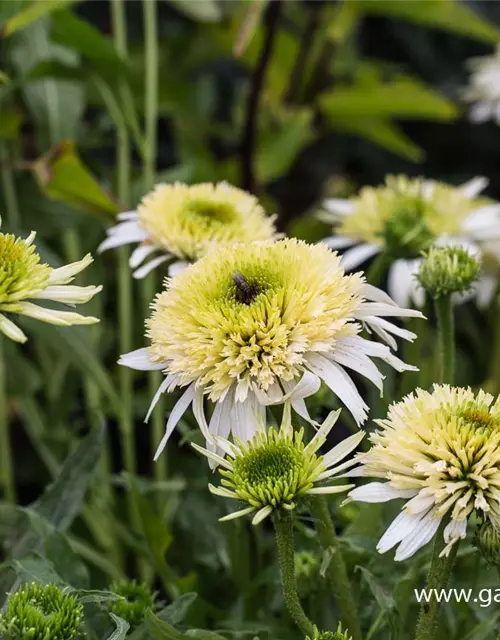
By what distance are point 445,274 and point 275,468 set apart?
136mm

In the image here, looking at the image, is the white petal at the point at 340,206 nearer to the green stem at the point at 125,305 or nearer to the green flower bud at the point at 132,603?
the green stem at the point at 125,305

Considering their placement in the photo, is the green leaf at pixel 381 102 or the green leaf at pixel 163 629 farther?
the green leaf at pixel 381 102

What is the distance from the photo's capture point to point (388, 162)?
43.0 inches

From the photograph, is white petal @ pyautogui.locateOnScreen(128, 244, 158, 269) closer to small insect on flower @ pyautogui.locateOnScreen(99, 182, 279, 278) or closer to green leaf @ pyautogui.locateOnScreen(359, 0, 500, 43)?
small insect on flower @ pyautogui.locateOnScreen(99, 182, 279, 278)

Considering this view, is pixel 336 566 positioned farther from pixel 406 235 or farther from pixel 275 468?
pixel 406 235

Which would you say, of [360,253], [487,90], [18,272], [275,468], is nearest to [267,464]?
[275,468]

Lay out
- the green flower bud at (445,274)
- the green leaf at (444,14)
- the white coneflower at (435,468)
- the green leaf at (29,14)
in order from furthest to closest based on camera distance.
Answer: the green leaf at (444,14), the green leaf at (29,14), the green flower bud at (445,274), the white coneflower at (435,468)

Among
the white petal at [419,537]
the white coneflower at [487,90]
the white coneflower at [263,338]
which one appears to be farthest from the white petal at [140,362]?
the white coneflower at [487,90]

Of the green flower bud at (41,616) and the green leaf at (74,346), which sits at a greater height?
the green leaf at (74,346)

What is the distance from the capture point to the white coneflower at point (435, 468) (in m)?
0.28

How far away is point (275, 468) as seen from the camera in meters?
0.30

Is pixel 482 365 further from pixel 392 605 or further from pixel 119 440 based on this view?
pixel 392 605

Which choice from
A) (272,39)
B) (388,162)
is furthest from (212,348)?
(388,162)

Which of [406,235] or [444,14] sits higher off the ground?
[444,14]
